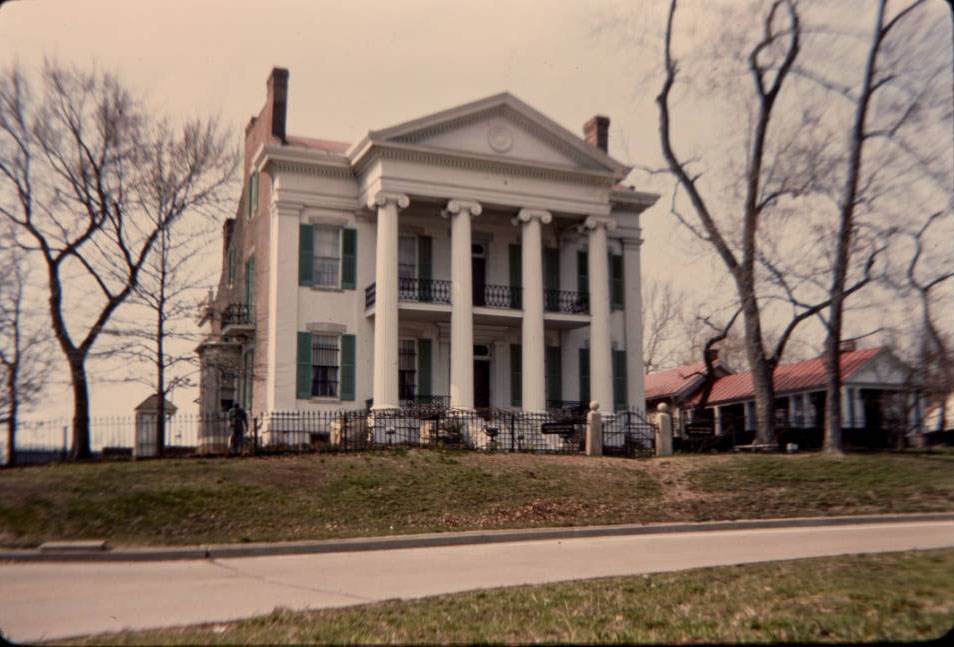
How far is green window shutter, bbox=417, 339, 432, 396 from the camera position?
28.3 m

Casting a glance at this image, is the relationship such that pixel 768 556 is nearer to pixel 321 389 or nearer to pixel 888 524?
pixel 888 524

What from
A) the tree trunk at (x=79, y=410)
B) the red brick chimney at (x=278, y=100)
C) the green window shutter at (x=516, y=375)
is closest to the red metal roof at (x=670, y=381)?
the green window shutter at (x=516, y=375)

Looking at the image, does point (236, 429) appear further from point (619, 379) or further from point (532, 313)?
point (619, 379)

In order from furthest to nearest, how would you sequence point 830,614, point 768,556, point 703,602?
1. point 768,556
2. point 703,602
3. point 830,614

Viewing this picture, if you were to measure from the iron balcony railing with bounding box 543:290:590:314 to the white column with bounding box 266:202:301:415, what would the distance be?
816 centimetres

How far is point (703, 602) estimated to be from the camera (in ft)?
25.5

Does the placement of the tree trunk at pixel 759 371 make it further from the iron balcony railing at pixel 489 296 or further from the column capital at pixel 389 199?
the column capital at pixel 389 199

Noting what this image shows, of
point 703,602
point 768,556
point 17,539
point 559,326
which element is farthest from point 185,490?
point 559,326

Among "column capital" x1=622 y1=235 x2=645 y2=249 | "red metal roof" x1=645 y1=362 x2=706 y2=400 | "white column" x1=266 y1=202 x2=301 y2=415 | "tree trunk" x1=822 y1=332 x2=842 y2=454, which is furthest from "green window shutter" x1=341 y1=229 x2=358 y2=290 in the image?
"red metal roof" x1=645 y1=362 x2=706 y2=400

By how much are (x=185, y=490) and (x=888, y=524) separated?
12.3m

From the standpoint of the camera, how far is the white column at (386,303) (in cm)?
2614

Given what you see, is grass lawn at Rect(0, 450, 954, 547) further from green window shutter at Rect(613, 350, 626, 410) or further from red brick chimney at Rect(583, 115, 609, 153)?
red brick chimney at Rect(583, 115, 609, 153)

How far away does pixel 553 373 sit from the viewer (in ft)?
99.0

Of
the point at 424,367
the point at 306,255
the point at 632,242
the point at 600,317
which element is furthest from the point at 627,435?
the point at 306,255
